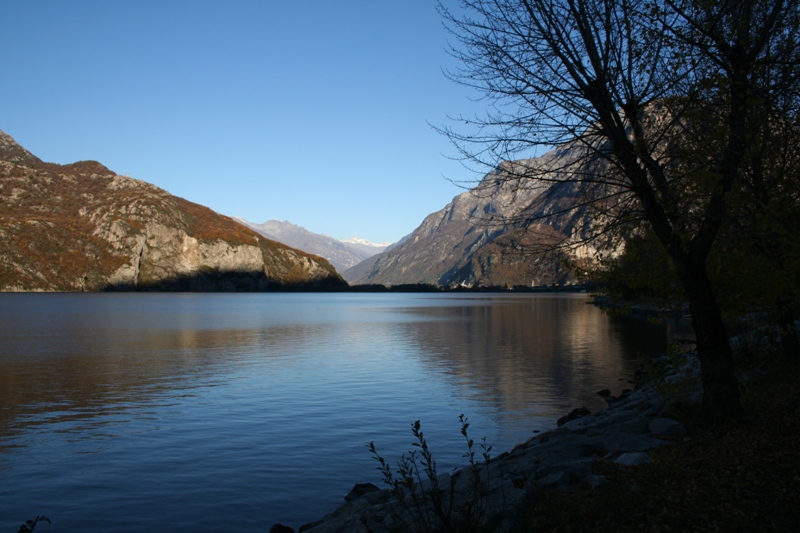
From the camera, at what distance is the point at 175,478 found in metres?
18.3

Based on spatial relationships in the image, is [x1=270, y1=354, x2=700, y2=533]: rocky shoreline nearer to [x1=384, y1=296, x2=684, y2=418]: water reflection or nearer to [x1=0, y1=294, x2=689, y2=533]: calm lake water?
[x1=0, y1=294, x2=689, y2=533]: calm lake water

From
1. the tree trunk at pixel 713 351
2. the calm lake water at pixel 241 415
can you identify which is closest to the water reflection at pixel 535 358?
the calm lake water at pixel 241 415

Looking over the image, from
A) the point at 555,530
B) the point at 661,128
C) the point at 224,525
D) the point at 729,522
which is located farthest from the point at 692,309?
the point at 224,525

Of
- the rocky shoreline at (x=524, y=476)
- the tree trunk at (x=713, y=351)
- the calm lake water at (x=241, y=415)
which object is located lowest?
the calm lake water at (x=241, y=415)

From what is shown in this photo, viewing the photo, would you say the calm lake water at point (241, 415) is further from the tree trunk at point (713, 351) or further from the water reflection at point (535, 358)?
the tree trunk at point (713, 351)

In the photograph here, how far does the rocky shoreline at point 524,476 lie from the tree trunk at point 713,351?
1.18m

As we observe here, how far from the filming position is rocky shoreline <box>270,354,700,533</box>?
445 inches

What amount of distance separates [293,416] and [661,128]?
64.6 ft


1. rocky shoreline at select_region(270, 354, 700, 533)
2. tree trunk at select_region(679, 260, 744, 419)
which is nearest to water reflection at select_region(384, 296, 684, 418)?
tree trunk at select_region(679, 260, 744, 419)

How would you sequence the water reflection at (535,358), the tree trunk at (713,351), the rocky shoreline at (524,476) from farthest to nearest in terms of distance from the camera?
the water reflection at (535,358), the tree trunk at (713,351), the rocky shoreline at (524,476)

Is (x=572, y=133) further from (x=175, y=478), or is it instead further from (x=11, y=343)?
(x=11, y=343)

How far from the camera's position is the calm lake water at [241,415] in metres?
16.6

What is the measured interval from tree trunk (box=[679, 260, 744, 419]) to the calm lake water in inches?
215

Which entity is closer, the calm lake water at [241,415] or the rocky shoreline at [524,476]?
the rocky shoreline at [524,476]
